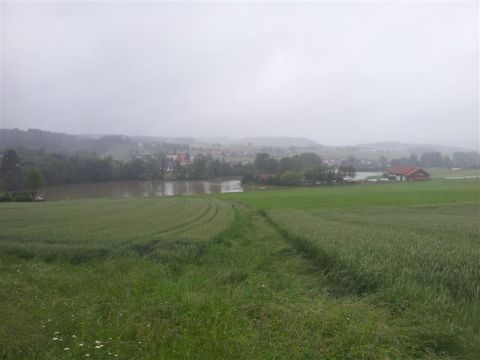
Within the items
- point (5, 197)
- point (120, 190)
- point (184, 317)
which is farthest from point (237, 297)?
point (120, 190)

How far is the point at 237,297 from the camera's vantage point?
26.2 feet

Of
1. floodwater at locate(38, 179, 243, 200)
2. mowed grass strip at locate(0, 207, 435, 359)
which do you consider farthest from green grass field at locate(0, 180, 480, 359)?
floodwater at locate(38, 179, 243, 200)

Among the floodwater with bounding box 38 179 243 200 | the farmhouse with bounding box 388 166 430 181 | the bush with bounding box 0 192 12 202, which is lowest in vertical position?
the floodwater with bounding box 38 179 243 200

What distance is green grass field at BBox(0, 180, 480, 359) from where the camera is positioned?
18.7 feet

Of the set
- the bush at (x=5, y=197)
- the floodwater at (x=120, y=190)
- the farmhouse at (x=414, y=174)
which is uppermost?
the farmhouse at (x=414, y=174)

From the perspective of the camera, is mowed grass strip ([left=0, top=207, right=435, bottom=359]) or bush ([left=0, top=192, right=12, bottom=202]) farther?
bush ([left=0, top=192, right=12, bottom=202])

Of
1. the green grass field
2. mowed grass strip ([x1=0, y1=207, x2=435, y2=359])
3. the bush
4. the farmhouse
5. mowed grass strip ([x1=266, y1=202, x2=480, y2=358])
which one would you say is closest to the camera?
mowed grass strip ([x1=0, y1=207, x2=435, y2=359])

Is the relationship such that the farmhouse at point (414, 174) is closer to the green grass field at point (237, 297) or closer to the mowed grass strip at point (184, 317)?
the green grass field at point (237, 297)

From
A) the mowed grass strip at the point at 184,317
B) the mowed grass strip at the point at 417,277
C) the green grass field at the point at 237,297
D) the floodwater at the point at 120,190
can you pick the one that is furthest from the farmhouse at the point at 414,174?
the mowed grass strip at the point at 184,317

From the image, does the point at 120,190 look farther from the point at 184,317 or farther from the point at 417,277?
the point at 417,277

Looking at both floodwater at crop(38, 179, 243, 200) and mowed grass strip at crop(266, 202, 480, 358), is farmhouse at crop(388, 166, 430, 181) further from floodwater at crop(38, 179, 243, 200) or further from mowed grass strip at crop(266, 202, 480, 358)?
mowed grass strip at crop(266, 202, 480, 358)

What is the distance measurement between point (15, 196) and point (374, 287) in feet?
183

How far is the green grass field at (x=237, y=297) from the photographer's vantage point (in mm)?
5691

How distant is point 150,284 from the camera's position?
9305 mm
